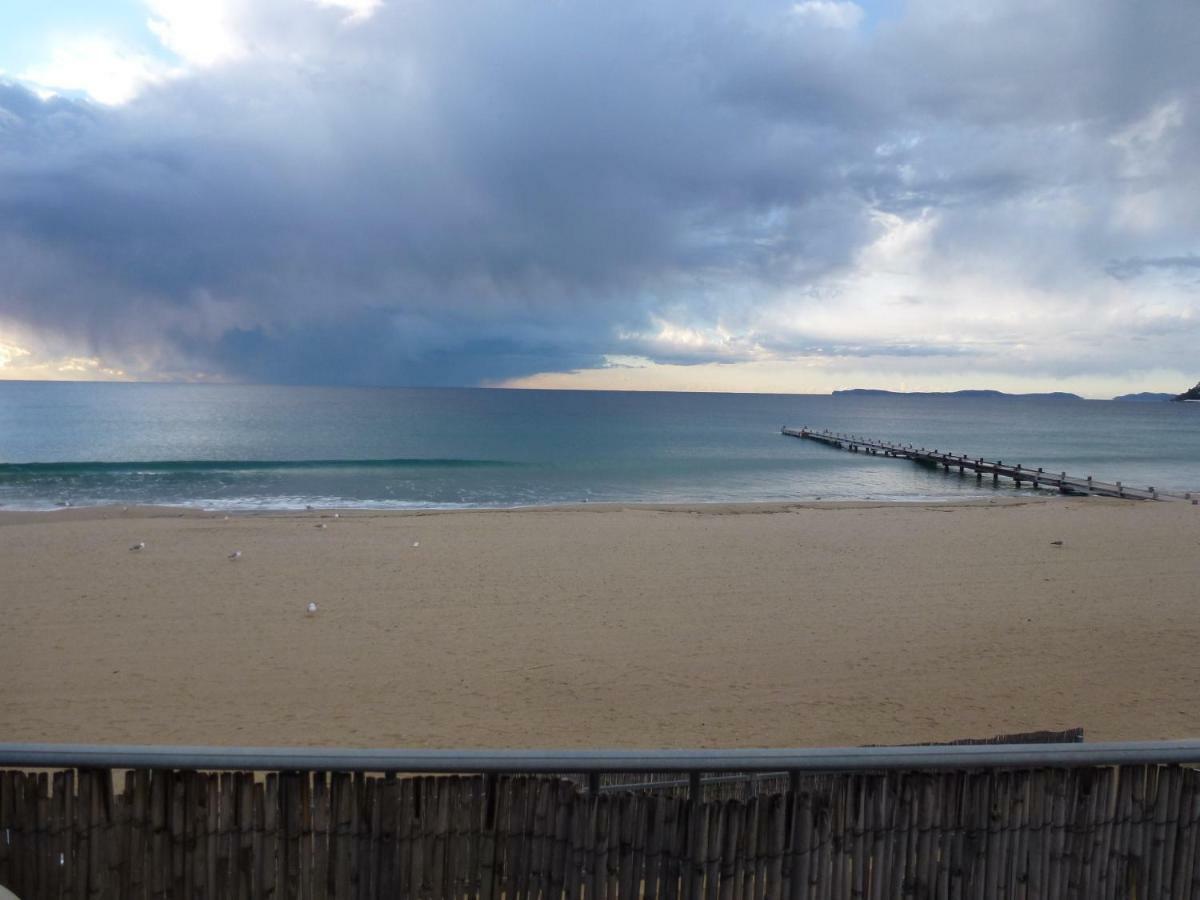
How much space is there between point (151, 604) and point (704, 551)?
10.5 meters

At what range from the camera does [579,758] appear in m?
2.21

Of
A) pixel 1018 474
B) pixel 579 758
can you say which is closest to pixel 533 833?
pixel 579 758

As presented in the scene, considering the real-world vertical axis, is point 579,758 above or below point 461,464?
above

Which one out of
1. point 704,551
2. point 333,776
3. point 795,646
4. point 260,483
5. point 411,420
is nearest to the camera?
point 333,776

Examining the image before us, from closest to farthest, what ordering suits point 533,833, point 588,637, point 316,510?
point 533,833 < point 588,637 < point 316,510

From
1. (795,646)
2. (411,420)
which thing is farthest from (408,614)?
(411,420)

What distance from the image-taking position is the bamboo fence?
2.45 m

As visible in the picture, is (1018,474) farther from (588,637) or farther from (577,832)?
(577,832)

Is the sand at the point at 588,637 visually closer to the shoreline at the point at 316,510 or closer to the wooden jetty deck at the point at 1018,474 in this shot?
the shoreline at the point at 316,510

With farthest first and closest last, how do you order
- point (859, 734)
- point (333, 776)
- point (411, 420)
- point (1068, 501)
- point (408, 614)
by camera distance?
point (411, 420) < point (1068, 501) < point (408, 614) < point (859, 734) < point (333, 776)

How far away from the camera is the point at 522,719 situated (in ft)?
26.9

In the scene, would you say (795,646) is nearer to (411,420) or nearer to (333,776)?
(333,776)

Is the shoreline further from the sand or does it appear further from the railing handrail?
the railing handrail

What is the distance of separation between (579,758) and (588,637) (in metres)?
8.83
